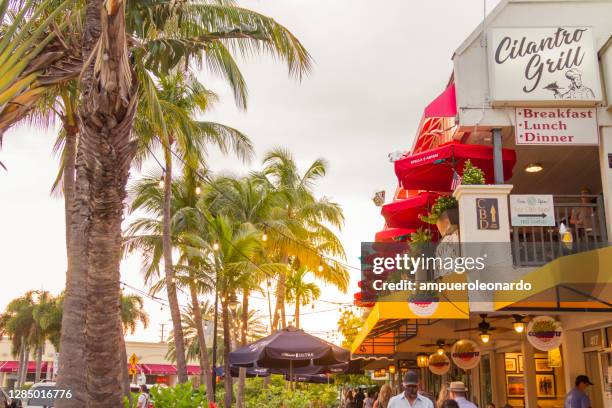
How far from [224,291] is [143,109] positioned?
781 cm

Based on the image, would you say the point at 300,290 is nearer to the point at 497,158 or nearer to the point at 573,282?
the point at 497,158

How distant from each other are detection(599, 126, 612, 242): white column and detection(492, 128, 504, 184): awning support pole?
1.76 m

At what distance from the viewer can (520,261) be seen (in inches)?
451

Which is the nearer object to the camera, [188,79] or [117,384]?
[117,384]

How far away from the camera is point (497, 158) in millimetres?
12406

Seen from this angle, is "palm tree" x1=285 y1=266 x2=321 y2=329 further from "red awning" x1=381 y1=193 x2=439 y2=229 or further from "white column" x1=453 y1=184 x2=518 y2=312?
"white column" x1=453 y1=184 x2=518 y2=312

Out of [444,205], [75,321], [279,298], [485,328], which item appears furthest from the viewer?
[279,298]

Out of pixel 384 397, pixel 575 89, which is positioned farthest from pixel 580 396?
pixel 575 89

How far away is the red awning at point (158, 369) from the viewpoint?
70250mm

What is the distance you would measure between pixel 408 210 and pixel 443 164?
3367 mm

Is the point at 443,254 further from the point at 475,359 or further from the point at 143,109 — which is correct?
the point at 143,109

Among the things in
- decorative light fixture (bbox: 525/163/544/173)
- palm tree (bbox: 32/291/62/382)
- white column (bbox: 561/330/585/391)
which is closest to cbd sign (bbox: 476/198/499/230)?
white column (bbox: 561/330/585/391)

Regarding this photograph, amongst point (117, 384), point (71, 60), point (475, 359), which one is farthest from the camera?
point (475, 359)

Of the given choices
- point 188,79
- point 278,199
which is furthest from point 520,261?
point 278,199
